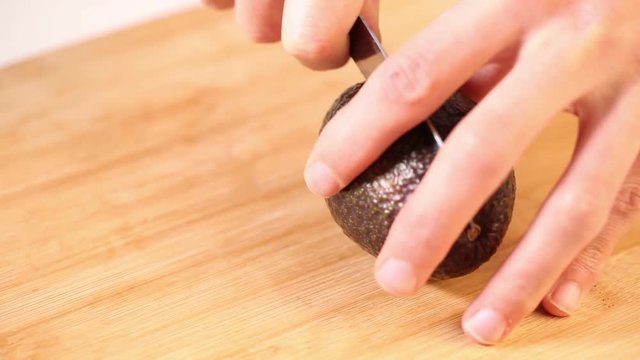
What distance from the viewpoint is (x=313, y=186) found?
3.80 feet

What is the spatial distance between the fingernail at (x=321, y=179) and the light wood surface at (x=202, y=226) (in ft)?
0.77

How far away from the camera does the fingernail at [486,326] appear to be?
1.14 m

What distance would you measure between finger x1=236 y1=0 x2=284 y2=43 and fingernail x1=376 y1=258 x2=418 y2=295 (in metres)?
0.51

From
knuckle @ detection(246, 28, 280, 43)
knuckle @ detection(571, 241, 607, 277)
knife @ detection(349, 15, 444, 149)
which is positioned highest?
knife @ detection(349, 15, 444, 149)

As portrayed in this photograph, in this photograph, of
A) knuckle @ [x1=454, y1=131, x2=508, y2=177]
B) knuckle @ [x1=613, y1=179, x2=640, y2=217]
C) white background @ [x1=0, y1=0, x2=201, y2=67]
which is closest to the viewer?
knuckle @ [x1=454, y1=131, x2=508, y2=177]

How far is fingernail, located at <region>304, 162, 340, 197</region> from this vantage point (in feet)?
3.75

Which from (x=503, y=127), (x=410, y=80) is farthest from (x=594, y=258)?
(x=410, y=80)

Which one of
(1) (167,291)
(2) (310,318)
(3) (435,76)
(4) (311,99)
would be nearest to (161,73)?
(4) (311,99)

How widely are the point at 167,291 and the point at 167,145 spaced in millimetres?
456

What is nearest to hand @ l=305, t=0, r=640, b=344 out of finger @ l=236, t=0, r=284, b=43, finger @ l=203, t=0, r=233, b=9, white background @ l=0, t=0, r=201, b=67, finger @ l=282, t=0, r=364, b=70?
finger @ l=282, t=0, r=364, b=70

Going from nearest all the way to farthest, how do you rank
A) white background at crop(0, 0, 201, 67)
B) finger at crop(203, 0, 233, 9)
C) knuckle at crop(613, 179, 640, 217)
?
knuckle at crop(613, 179, 640, 217) → finger at crop(203, 0, 233, 9) → white background at crop(0, 0, 201, 67)

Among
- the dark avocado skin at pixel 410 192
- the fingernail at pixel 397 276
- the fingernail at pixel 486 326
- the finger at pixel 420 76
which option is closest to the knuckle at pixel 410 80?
the finger at pixel 420 76

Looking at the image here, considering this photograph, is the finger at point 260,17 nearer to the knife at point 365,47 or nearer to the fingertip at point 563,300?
the knife at point 365,47

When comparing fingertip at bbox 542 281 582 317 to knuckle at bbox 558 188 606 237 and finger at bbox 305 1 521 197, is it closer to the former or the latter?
knuckle at bbox 558 188 606 237
